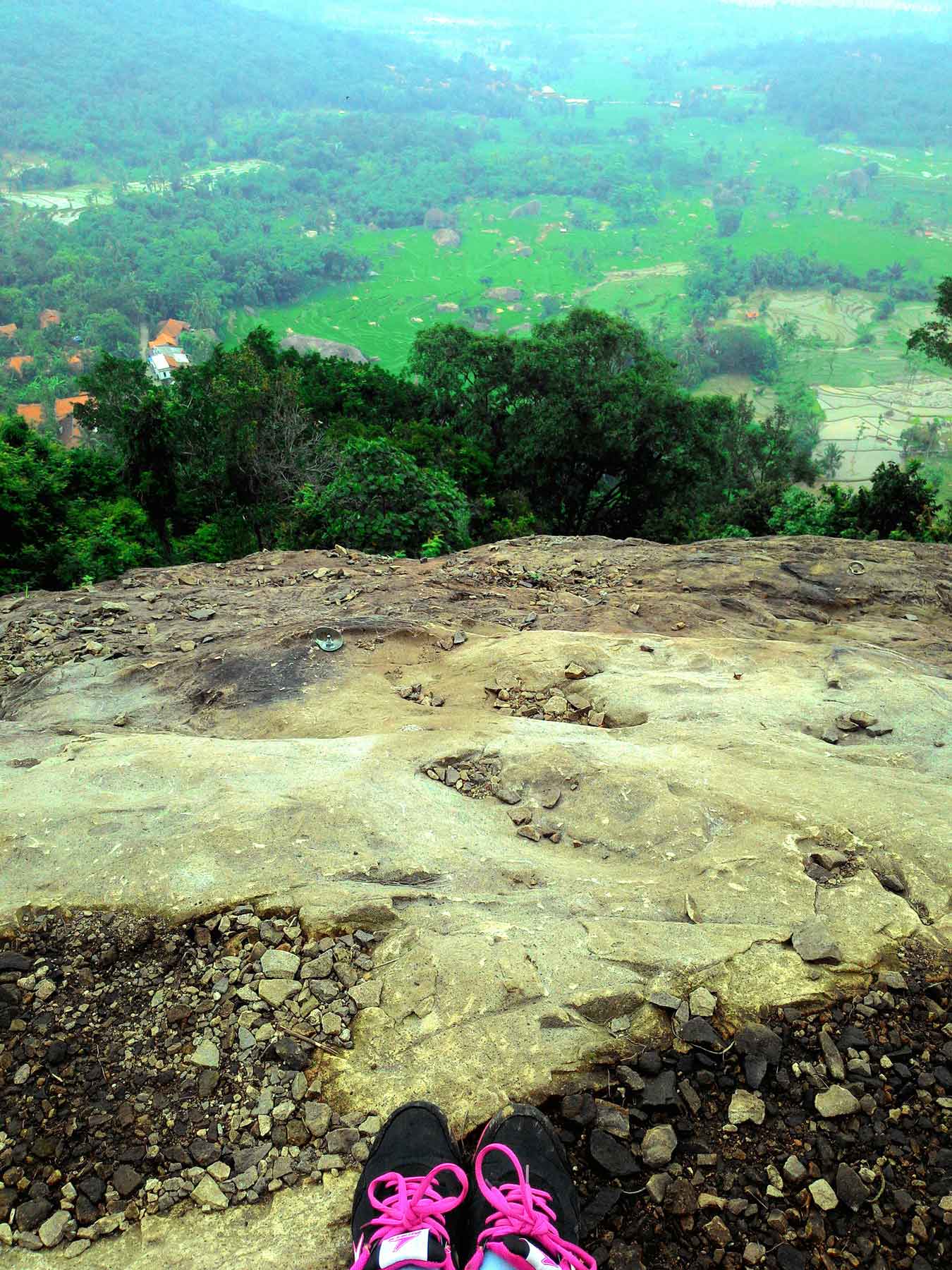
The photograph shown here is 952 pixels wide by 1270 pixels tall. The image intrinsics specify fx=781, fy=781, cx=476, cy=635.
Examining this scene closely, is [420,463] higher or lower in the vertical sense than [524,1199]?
lower

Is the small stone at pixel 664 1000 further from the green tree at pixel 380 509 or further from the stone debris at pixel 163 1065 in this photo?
the green tree at pixel 380 509

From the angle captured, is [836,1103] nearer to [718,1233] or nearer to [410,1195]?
[718,1233]

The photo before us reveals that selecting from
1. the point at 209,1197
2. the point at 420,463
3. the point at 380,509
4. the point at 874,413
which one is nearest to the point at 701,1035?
the point at 209,1197

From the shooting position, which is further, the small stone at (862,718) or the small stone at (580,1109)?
the small stone at (862,718)

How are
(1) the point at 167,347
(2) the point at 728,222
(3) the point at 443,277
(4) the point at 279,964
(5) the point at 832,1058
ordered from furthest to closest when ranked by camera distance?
(2) the point at 728,222, (3) the point at 443,277, (1) the point at 167,347, (4) the point at 279,964, (5) the point at 832,1058

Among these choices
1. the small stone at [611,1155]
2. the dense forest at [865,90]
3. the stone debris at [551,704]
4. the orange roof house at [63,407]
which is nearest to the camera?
the small stone at [611,1155]

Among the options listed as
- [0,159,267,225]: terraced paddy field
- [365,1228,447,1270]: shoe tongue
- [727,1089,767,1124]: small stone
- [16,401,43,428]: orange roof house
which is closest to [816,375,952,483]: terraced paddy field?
[16,401,43,428]: orange roof house

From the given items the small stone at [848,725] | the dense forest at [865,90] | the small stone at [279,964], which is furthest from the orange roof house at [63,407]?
the dense forest at [865,90]
